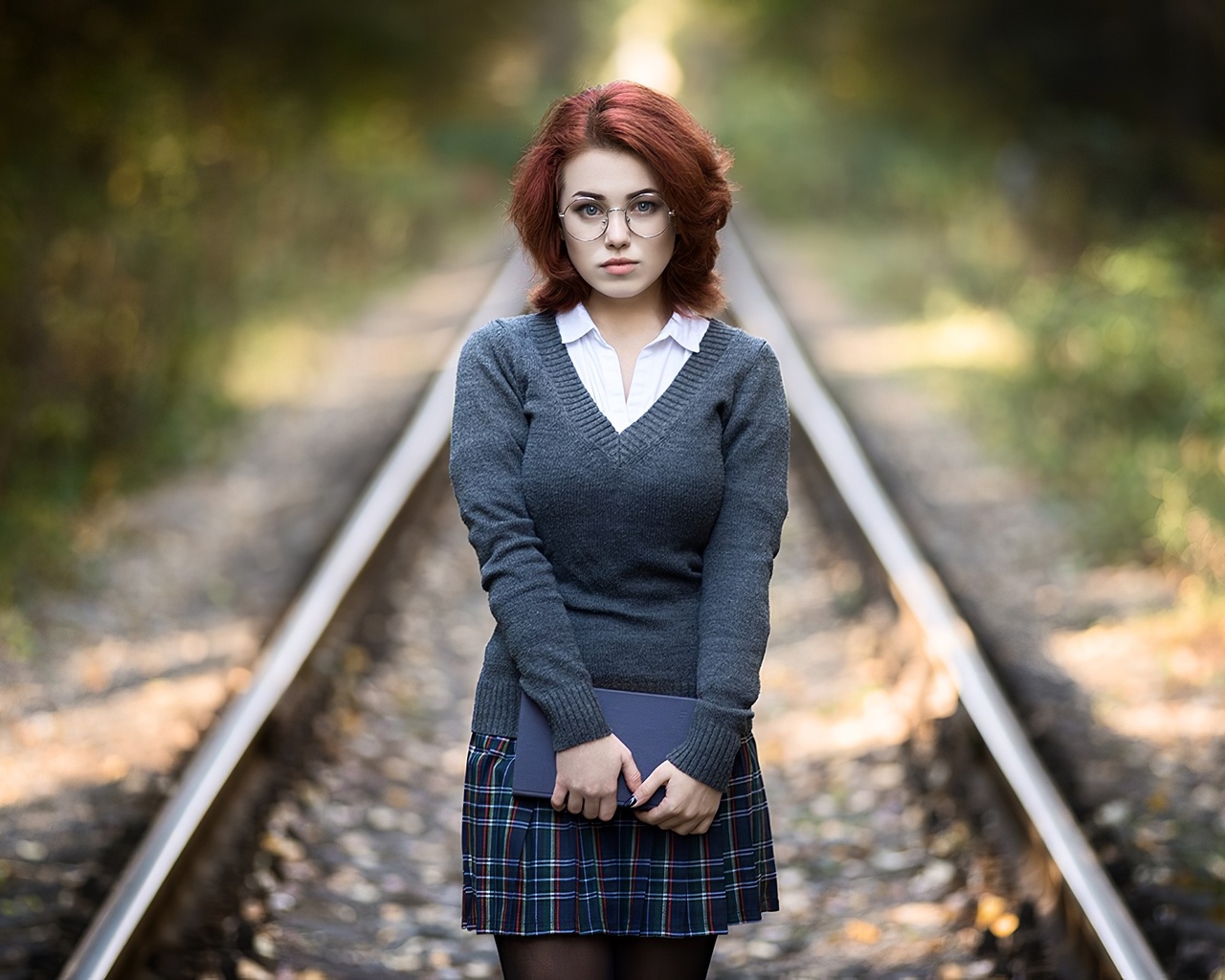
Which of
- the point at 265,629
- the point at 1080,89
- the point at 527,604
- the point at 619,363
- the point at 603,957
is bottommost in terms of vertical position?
the point at 603,957

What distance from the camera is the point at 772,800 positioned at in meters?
4.49

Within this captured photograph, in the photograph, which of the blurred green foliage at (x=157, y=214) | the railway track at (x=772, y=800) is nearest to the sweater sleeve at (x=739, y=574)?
the railway track at (x=772, y=800)

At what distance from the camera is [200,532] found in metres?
7.19

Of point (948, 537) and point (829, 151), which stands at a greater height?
point (829, 151)

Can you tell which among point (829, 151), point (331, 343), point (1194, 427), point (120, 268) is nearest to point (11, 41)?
point (120, 268)

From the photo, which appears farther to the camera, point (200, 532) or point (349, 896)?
point (200, 532)

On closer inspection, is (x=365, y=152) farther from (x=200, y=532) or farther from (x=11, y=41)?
(x=200, y=532)

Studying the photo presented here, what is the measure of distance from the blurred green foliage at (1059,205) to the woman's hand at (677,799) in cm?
427

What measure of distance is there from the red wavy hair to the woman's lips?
0.08 m

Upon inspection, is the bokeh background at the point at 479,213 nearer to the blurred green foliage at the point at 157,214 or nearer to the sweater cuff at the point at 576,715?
the blurred green foliage at the point at 157,214

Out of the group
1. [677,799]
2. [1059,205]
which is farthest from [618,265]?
[1059,205]

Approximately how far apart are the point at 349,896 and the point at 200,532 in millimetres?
3579

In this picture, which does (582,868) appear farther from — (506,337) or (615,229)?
(615,229)

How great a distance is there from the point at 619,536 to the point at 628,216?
1.40 ft
